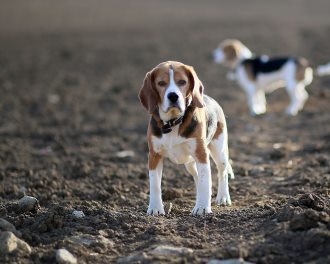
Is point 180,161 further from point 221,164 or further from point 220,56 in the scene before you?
point 220,56

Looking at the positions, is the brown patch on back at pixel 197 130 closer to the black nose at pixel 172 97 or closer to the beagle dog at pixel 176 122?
the beagle dog at pixel 176 122

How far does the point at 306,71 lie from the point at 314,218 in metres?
11.9

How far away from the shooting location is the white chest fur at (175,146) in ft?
23.3

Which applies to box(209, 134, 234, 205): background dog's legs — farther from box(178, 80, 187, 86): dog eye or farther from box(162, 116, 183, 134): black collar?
box(178, 80, 187, 86): dog eye

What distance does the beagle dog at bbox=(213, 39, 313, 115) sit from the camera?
57.1 ft

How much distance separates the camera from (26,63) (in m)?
23.8

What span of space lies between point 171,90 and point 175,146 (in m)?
0.55

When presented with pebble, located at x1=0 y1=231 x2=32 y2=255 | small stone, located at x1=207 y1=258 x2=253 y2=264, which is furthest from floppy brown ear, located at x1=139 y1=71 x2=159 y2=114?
small stone, located at x1=207 y1=258 x2=253 y2=264

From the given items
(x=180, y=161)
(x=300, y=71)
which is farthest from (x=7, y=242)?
(x=300, y=71)

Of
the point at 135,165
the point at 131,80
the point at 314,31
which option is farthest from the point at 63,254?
the point at 314,31

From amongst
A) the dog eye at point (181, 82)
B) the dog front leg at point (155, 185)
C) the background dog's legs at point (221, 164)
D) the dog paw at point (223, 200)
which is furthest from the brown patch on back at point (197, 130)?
the dog paw at point (223, 200)

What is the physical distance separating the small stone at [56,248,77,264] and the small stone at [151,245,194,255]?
2.02 feet

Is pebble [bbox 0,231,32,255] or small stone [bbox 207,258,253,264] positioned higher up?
pebble [bbox 0,231,32,255]

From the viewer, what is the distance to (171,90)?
22.8ft
